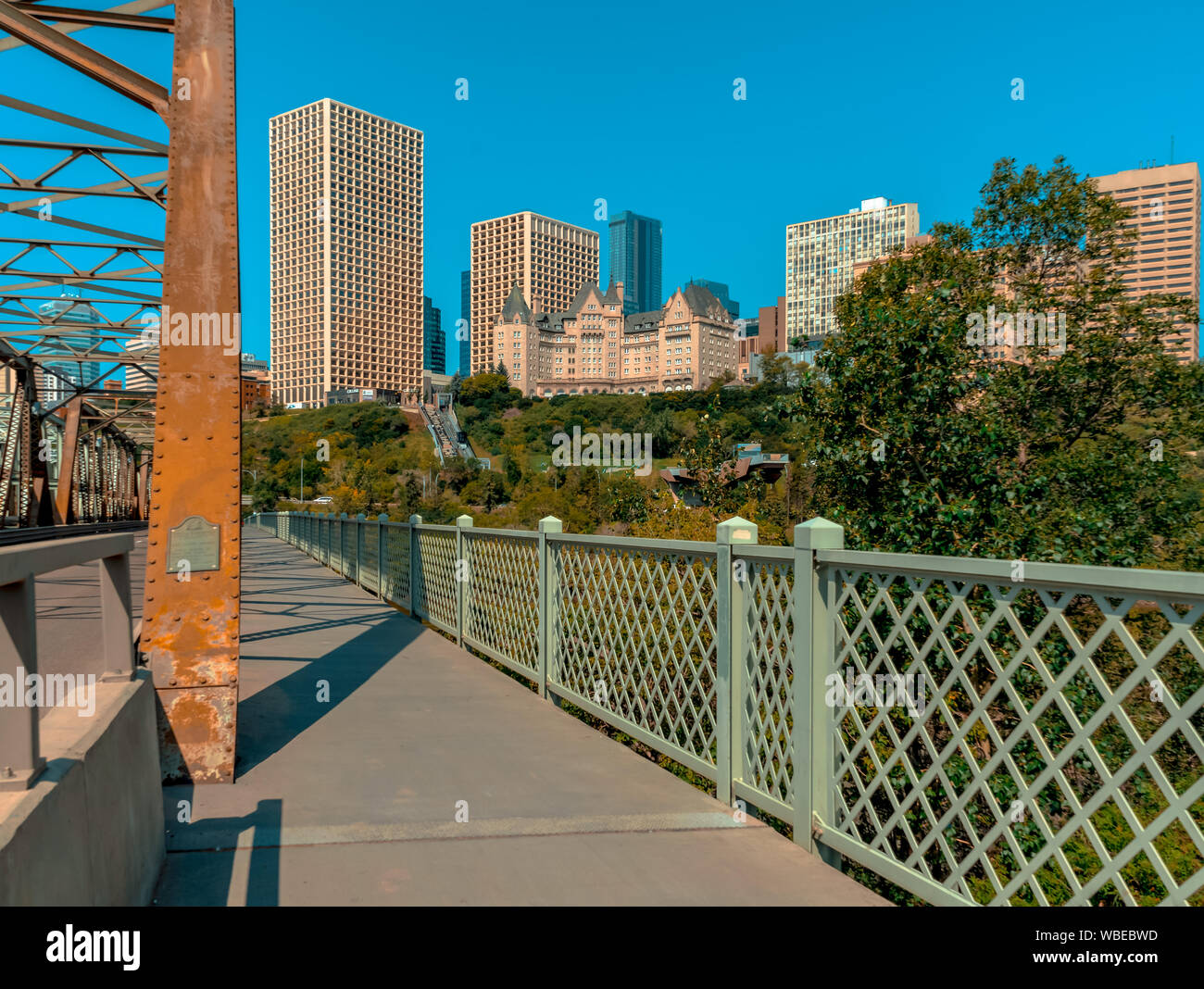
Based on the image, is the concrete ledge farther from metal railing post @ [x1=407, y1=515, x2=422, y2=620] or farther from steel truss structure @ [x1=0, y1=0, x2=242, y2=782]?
metal railing post @ [x1=407, y1=515, x2=422, y2=620]

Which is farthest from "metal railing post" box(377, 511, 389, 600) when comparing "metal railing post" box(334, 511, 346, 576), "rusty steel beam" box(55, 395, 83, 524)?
"rusty steel beam" box(55, 395, 83, 524)

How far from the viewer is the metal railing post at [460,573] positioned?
28.6 feet

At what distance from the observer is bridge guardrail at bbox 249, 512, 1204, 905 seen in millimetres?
2152

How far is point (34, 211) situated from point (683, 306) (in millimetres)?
143924

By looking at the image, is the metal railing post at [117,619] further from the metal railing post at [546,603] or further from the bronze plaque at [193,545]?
the metal railing post at [546,603]

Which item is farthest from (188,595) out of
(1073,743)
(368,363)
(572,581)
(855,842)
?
(368,363)

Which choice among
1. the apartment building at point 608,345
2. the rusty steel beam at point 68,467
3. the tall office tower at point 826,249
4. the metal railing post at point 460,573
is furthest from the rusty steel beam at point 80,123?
the tall office tower at point 826,249

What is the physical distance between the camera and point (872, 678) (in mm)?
3326

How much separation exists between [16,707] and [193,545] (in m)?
2.86

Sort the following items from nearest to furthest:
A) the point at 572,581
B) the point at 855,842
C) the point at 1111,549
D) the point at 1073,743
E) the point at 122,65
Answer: the point at 1073,743 < the point at 855,842 < the point at 122,65 < the point at 572,581 < the point at 1111,549

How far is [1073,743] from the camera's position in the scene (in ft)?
7.34

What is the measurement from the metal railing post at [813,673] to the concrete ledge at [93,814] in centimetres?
244
